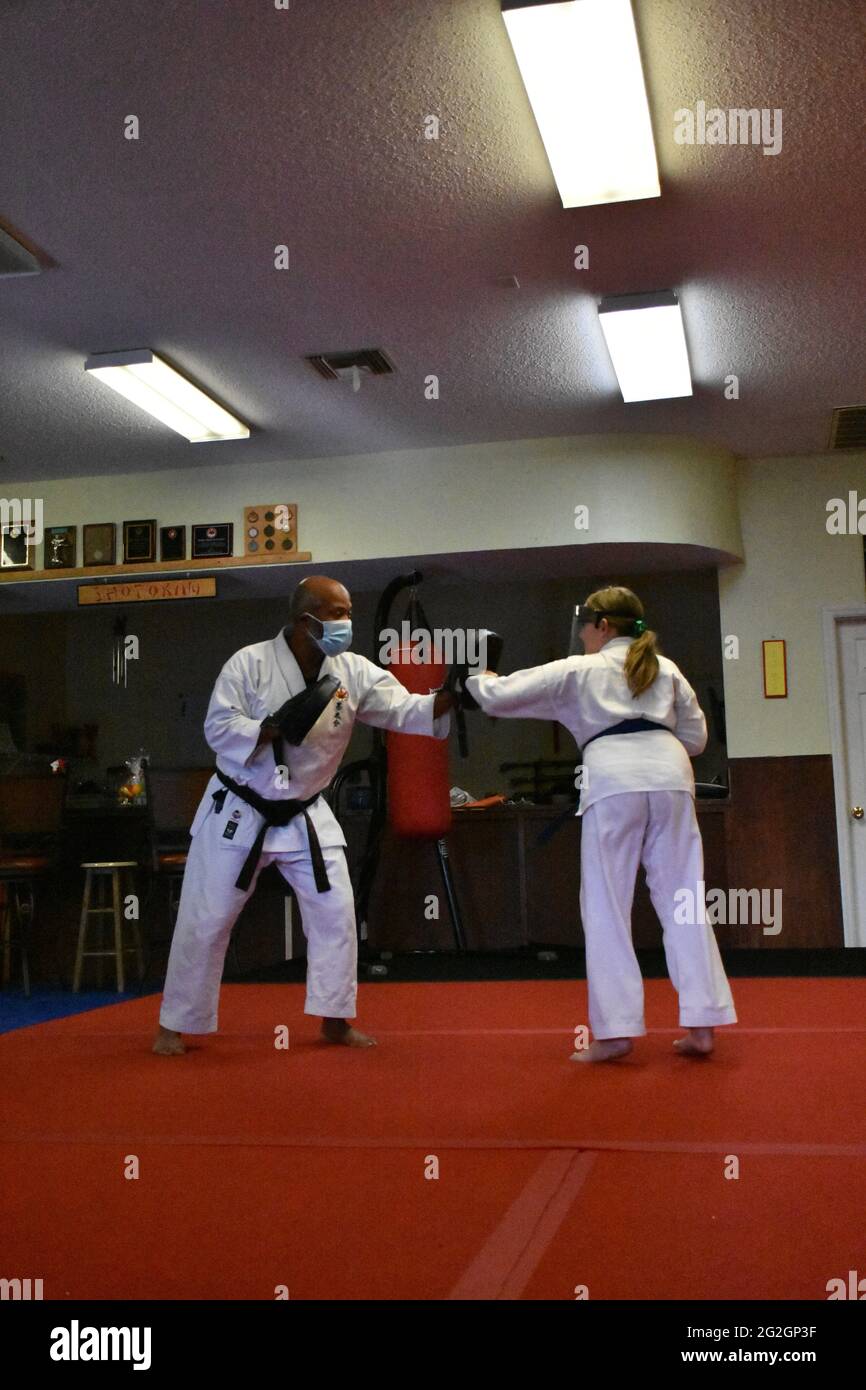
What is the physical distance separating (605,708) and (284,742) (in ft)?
3.04

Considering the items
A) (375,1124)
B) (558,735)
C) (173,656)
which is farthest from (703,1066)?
(173,656)

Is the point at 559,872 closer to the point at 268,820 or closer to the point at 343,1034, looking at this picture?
the point at 343,1034

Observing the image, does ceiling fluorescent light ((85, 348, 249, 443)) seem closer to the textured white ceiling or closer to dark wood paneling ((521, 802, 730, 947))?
the textured white ceiling

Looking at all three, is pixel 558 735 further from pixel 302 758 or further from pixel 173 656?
pixel 302 758

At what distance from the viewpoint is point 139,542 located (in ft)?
22.7

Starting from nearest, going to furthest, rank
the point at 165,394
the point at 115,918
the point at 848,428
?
the point at 165,394 → the point at 115,918 → the point at 848,428

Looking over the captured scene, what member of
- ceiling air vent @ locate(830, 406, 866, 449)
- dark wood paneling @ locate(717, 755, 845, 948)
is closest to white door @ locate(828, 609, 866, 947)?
dark wood paneling @ locate(717, 755, 845, 948)

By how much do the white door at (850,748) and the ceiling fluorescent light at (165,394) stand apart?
136 inches

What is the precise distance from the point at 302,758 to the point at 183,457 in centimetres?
370

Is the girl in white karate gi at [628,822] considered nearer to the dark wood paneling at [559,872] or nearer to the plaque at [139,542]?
the dark wood paneling at [559,872]

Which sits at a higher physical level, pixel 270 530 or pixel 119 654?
pixel 270 530

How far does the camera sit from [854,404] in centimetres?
598

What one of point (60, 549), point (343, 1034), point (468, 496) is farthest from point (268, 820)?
point (60, 549)
